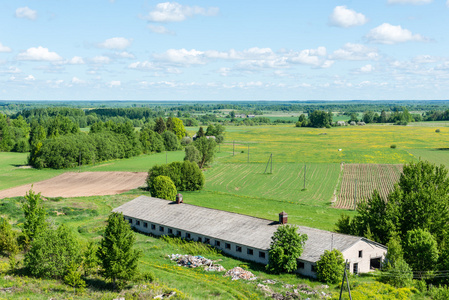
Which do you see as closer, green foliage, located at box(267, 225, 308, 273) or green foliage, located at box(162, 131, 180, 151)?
green foliage, located at box(267, 225, 308, 273)

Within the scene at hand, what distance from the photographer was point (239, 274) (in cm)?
3881

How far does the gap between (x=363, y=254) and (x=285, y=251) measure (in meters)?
7.39

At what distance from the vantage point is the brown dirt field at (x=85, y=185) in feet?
267

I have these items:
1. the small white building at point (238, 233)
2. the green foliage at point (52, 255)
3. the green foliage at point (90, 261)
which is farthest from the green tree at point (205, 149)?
the green foliage at point (52, 255)

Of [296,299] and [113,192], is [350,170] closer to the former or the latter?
[113,192]

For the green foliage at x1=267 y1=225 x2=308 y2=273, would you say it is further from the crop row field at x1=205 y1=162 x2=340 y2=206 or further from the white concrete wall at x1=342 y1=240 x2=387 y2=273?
the crop row field at x1=205 y1=162 x2=340 y2=206

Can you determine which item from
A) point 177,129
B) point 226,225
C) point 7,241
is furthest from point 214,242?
point 177,129

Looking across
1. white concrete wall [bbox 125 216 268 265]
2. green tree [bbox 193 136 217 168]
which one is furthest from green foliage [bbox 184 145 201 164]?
white concrete wall [bbox 125 216 268 265]

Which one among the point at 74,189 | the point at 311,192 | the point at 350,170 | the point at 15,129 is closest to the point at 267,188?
the point at 311,192

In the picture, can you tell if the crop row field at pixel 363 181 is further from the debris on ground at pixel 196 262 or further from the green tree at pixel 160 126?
the green tree at pixel 160 126

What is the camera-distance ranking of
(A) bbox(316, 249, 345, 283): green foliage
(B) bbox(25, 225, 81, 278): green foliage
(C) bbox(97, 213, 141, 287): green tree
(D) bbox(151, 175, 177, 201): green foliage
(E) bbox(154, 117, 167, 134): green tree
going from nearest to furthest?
(C) bbox(97, 213, 141, 287): green tree → (B) bbox(25, 225, 81, 278): green foliage → (A) bbox(316, 249, 345, 283): green foliage → (D) bbox(151, 175, 177, 201): green foliage → (E) bbox(154, 117, 167, 134): green tree

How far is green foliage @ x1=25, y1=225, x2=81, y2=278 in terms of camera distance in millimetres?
35188

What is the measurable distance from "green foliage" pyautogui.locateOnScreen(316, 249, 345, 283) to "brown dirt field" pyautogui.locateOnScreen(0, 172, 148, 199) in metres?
51.6

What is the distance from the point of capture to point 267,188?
273 feet
